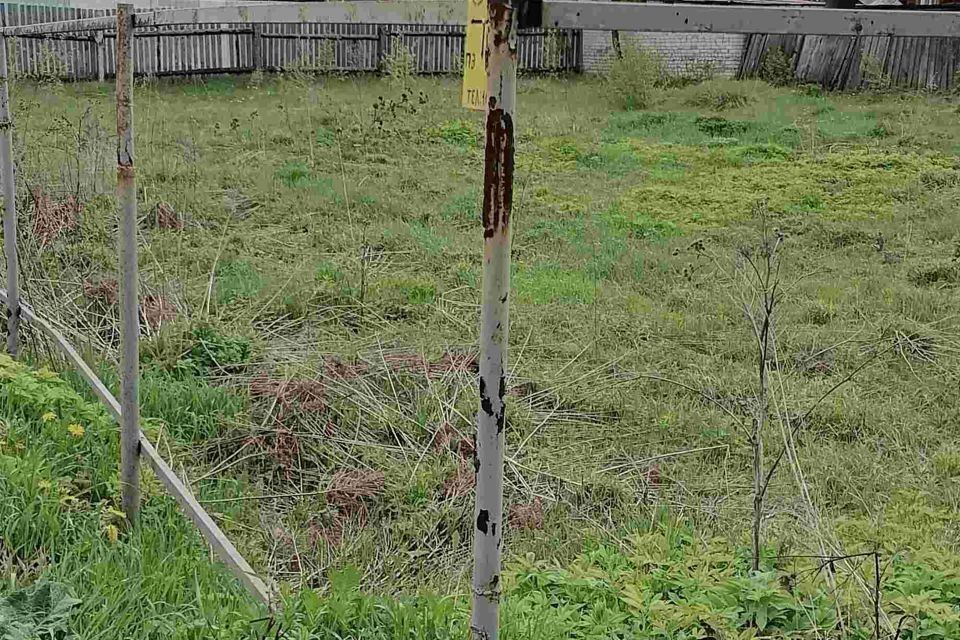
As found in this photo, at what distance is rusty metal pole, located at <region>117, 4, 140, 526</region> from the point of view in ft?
9.66

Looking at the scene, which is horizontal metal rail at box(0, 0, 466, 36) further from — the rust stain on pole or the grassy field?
the grassy field

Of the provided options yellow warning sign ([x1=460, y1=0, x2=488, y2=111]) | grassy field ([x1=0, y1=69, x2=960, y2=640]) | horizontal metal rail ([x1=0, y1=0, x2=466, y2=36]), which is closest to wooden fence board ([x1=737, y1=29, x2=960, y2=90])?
grassy field ([x1=0, y1=69, x2=960, y2=640])

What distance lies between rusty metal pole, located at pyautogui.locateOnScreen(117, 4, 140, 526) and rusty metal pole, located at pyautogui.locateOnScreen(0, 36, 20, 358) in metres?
1.30

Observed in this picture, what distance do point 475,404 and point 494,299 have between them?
2.82 meters

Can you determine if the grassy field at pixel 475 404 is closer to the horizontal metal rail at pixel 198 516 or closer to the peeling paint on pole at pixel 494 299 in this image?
the horizontal metal rail at pixel 198 516

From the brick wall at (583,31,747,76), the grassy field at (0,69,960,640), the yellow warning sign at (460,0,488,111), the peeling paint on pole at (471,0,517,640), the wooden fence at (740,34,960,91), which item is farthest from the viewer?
the brick wall at (583,31,747,76)

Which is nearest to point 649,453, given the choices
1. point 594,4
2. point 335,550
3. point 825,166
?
point 335,550

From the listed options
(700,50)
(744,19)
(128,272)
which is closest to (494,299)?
(744,19)

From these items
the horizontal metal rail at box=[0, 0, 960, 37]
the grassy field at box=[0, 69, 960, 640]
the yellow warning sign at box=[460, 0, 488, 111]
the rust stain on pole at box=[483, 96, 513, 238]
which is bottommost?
the grassy field at box=[0, 69, 960, 640]

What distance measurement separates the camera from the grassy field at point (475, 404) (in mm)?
2740

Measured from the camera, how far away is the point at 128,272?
3.10m

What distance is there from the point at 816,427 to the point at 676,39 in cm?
1799

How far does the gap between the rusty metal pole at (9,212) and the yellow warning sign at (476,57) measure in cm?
281

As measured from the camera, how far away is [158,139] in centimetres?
1065
